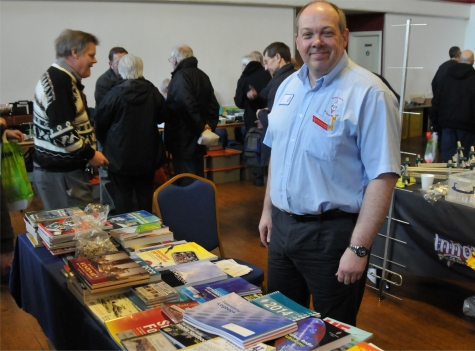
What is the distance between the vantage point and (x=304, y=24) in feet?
5.17

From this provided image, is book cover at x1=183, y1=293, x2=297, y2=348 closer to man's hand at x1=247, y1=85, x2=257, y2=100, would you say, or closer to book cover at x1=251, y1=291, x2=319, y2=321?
book cover at x1=251, y1=291, x2=319, y2=321

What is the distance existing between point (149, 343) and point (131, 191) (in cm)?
251

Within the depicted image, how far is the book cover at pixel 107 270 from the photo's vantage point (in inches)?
62.1

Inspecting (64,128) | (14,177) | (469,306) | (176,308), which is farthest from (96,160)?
(469,306)

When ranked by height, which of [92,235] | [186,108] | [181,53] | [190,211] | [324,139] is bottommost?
[190,211]

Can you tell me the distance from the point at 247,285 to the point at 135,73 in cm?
226

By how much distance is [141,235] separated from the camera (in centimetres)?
209

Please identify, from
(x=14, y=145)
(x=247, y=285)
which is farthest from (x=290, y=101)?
(x=14, y=145)

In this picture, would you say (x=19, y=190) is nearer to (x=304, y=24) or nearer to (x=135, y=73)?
(x=135, y=73)

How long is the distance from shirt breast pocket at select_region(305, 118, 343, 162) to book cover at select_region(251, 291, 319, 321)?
18.1 inches

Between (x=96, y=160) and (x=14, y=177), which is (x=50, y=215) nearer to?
(x=96, y=160)

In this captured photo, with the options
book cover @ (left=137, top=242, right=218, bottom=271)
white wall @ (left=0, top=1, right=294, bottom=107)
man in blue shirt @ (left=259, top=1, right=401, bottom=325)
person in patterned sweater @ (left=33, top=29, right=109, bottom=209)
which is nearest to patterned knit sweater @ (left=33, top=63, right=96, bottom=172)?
person in patterned sweater @ (left=33, top=29, right=109, bottom=209)

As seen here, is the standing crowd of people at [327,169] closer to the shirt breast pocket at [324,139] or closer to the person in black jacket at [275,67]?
the shirt breast pocket at [324,139]

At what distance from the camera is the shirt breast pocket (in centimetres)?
156
